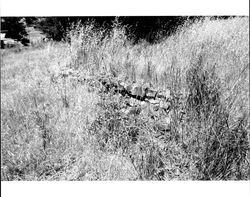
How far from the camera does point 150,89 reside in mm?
3092

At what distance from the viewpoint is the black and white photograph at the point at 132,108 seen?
2.48 m

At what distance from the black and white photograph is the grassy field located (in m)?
0.01

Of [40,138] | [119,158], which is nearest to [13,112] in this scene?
[40,138]

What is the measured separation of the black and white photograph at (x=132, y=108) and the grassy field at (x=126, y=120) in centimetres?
1

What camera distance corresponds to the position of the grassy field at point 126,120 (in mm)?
2469

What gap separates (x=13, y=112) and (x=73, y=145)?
82 cm

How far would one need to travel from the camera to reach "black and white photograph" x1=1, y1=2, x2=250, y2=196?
2.48 meters

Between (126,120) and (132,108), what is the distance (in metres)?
0.17

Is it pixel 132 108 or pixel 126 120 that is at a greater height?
pixel 132 108

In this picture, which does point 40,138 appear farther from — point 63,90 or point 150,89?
point 150,89

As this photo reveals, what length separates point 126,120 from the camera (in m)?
2.91

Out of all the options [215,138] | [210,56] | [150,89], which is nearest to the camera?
[215,138]

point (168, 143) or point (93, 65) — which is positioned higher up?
point (93, 65)
